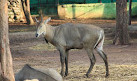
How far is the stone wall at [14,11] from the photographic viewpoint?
74.4 feet

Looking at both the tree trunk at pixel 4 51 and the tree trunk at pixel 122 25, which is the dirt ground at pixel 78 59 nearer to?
the tree trunk at pixel 122 25

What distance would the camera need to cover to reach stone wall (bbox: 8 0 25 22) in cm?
2269

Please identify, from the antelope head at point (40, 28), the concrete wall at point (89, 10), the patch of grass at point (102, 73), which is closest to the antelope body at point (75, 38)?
the antelope head at point (40, 28)

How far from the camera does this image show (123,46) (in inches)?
516

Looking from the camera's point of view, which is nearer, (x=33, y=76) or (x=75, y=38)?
(x=33, y=76)

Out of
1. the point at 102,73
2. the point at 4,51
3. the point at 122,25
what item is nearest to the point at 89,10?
the point at 122,25

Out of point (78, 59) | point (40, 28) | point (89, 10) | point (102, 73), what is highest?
point (40, 28)

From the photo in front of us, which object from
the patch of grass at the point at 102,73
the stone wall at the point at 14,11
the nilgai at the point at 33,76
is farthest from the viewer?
the stone wall at the point at 14,11

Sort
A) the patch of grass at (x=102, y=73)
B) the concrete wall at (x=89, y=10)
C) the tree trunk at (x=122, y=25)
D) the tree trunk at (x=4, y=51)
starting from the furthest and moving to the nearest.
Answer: the concrete wall at (x=89, y=10), the tree trunk at (x=122, y=25), the patch of grass at (x=102, y=73), the tree trunk at (x=4, y=51)

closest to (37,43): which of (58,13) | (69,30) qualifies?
(69,30)

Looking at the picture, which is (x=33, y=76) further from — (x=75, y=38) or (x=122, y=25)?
(x=122, y=25)

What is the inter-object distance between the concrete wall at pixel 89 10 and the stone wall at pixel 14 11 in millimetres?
2769

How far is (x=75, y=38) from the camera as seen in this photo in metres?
8.47

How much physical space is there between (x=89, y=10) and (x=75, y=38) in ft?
51.0
